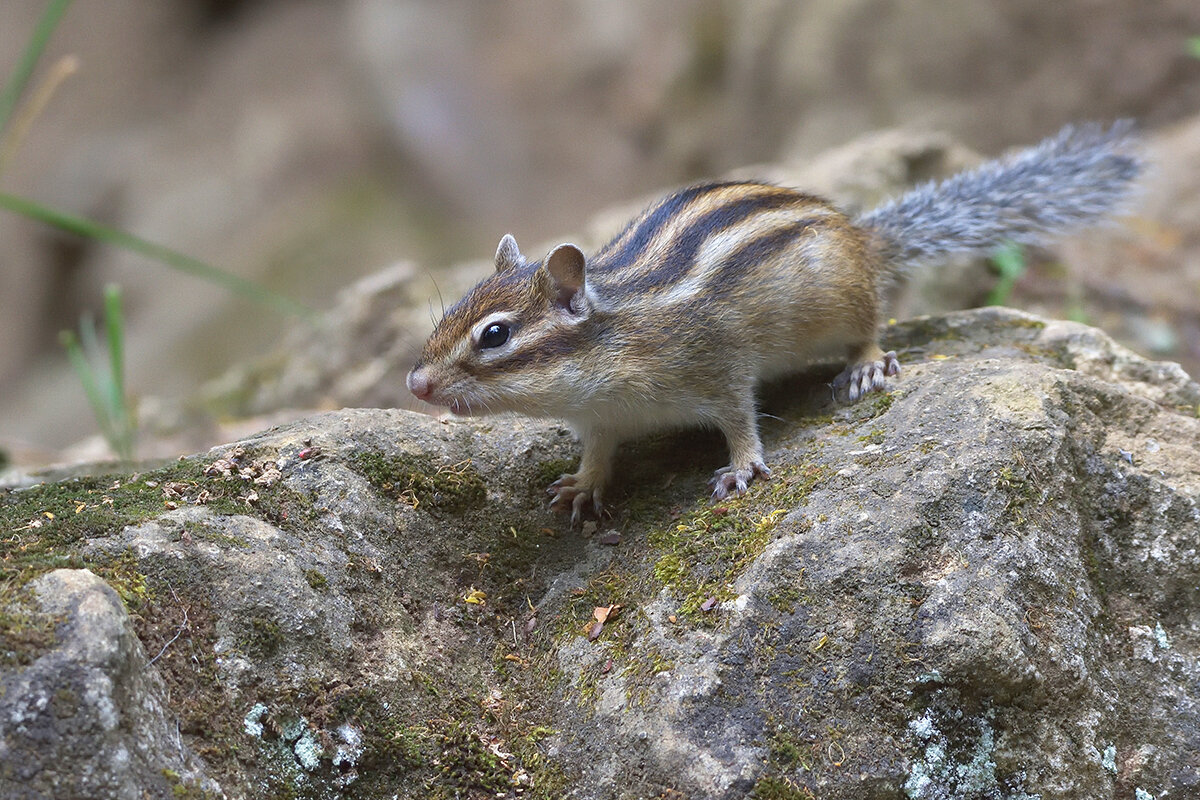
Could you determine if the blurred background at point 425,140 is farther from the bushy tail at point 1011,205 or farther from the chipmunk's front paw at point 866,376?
the chipmunk's front paw at point 866,376

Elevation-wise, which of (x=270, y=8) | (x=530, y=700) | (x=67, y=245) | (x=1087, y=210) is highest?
(x=270, y=8)

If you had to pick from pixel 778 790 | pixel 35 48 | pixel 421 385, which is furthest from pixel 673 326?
pixel 35 48

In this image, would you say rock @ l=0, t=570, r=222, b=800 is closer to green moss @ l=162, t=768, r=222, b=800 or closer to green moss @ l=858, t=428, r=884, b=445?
green moss @ l=162, t=768, r=222, b=800

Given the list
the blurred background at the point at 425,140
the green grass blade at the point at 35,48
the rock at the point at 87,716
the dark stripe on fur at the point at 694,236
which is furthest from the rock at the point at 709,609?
the blurred background at the point at 425,140

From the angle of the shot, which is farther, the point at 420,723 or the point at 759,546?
the point at 759,546

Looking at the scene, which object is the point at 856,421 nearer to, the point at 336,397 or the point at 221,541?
the point at 221,541

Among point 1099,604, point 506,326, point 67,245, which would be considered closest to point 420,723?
point 506,326

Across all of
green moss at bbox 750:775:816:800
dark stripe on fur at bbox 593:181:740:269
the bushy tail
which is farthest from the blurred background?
green moss at bbox 750:775:816:800
